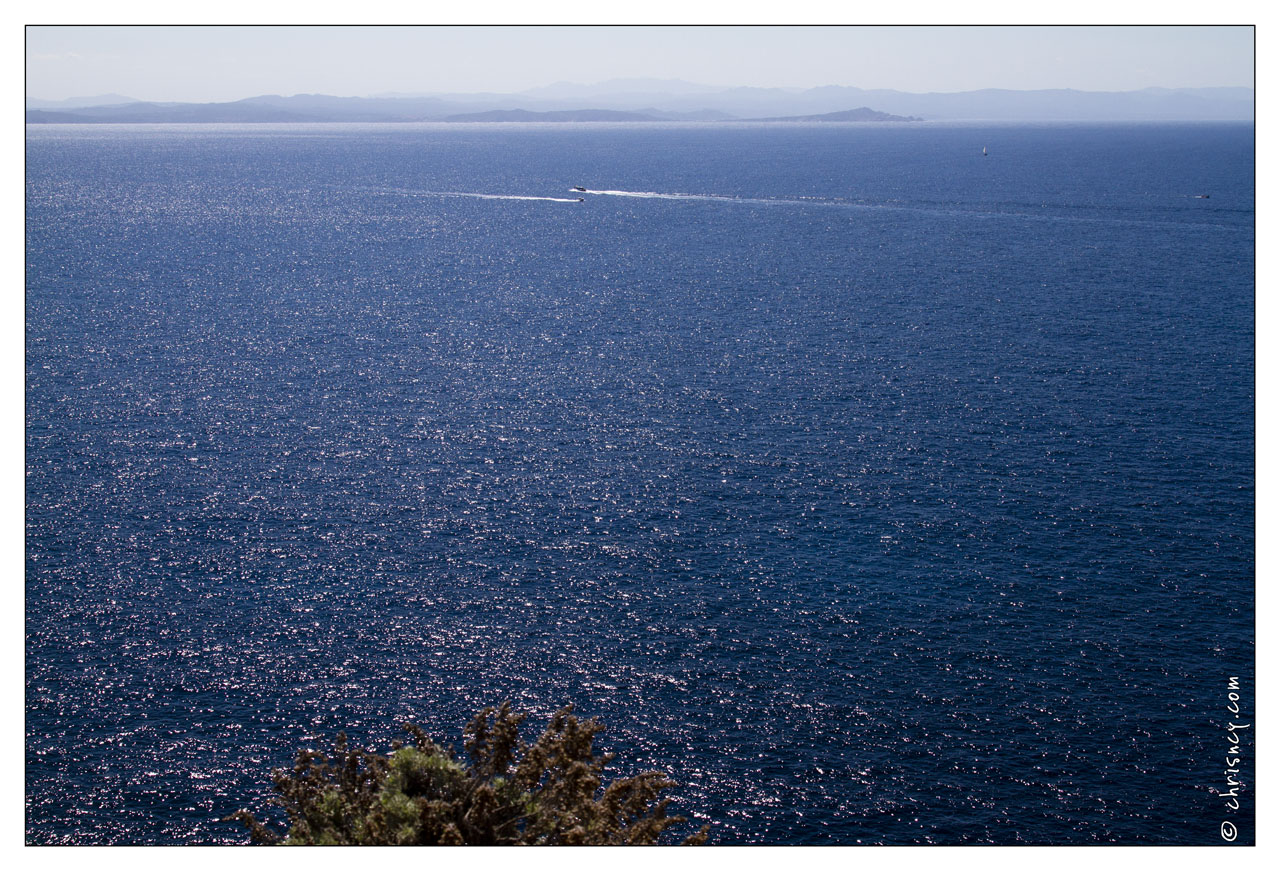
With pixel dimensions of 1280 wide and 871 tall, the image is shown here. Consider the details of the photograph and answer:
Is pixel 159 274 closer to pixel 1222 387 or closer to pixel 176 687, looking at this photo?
pixel 176 687

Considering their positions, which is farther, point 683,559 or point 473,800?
point 683,559

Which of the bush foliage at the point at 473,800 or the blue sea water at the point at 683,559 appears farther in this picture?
the blue sea water at the point at 683,559

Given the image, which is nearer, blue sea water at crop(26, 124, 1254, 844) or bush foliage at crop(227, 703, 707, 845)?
bush foliage at crop(227, 703, 707, 845)

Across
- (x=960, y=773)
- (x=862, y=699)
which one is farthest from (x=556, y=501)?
(x=960, y=773)

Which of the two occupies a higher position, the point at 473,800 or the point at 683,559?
the point at 473,800
